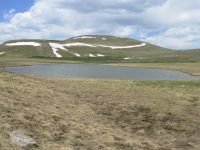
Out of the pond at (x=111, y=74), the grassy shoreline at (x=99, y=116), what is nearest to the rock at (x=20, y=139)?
the grassy shoreline at (x=99, y=116)

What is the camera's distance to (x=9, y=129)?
1991 centimetres

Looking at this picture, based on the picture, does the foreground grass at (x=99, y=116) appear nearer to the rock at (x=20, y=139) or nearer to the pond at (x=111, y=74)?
the rock at (x=20, y=139)

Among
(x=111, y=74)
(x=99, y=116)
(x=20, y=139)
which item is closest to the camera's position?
(x=20, y=139)

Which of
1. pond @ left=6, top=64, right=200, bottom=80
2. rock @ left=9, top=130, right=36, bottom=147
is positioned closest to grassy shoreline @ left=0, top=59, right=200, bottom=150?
rock @ left=9, top=130, right=36, bottom=147

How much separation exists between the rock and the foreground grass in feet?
0.95

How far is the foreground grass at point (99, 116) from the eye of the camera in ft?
68.6

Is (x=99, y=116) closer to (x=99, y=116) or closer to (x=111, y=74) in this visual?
(x=99, y=116)

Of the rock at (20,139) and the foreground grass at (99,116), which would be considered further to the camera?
the foreground grass at (99,116)

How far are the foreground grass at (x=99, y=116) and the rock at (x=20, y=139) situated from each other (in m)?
0.29

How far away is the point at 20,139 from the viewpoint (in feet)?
62.1

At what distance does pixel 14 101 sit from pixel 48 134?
16.7ft

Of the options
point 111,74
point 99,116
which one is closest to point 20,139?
point 99,116

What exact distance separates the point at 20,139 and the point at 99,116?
9.14 m

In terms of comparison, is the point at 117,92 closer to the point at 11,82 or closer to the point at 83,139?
the point at 11,82
